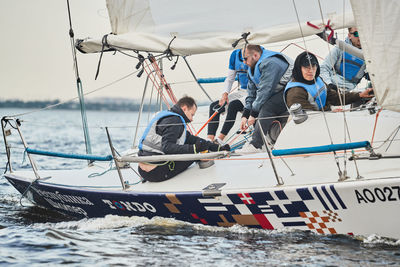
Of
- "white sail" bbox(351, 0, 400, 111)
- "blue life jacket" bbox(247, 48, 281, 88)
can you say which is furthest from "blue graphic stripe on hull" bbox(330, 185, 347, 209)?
"blue life jacket" bbox(247, 48, 281, 88)

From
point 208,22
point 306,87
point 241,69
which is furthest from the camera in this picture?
point 241,69

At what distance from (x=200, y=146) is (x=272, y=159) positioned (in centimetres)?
99

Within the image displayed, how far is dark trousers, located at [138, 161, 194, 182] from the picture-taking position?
611 centimetres

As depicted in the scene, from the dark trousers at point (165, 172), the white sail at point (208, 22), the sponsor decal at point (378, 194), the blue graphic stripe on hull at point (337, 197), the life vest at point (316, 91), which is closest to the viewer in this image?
the sponsor decal at point (378, 194)

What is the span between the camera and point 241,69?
7559mm

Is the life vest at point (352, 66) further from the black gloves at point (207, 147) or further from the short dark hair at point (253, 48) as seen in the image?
the black gloves at point (207, 147)

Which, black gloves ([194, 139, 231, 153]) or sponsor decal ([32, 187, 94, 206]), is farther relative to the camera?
sponsor decal ([32, 187, 94, 206])

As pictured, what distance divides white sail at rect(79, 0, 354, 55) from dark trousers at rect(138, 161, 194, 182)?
49.1 inches

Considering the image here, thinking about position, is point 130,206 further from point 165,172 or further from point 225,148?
point 225,148

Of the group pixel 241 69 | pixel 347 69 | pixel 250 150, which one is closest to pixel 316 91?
pixel 250 150

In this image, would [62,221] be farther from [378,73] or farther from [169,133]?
[378,73]

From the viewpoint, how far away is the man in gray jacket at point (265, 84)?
6.35 m

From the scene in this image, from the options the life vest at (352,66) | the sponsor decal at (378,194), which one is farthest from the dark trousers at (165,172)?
the life vest at (352,66)

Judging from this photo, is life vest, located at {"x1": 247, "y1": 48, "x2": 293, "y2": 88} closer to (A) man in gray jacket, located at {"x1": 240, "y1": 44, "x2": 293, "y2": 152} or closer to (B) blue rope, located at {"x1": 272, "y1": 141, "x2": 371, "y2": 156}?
(A) man in gray jacket, located at {"x1": 240, "y1": 44, "x2": 293, "y2": 152}
